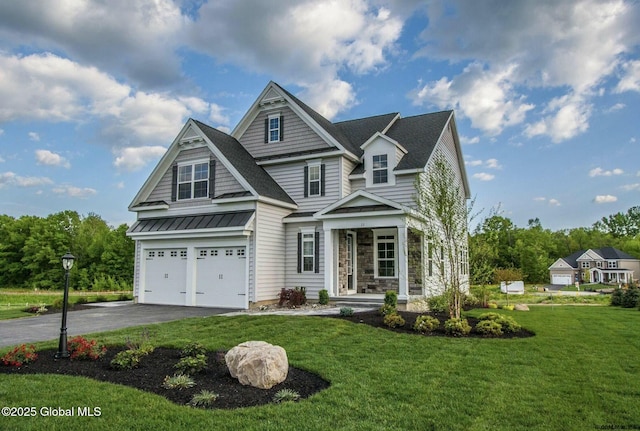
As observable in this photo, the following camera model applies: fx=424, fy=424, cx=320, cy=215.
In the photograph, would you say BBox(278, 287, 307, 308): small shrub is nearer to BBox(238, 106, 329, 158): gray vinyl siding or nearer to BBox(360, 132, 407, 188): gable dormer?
BBox(360, 132, 407, 188): gable dormer

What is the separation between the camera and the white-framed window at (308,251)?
1753 cm

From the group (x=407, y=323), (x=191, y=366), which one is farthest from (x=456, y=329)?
(x=191, y=366)

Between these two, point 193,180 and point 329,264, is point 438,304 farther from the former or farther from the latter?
point 193,180

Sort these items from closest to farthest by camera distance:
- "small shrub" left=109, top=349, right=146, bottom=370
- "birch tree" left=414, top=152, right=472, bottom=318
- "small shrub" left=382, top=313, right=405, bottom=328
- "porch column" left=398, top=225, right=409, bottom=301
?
1. "small shrub" left=109, top=349, right=146, bottom=370
2. "small shrub" left=382, top=313, right=405, bottom=328
3. "birch tree" left=414, top=152, right=472, bottom=318
4. "porch column" left=398, top=225, right=409, bottom=301

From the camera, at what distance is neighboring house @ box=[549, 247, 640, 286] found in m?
47.8

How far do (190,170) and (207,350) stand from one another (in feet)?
38.7

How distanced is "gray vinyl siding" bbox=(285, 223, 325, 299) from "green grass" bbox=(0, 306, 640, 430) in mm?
7482

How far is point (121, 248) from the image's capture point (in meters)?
37.1

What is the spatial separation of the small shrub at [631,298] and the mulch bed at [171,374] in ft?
57.2

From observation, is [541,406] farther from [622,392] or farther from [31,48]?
[31,48]

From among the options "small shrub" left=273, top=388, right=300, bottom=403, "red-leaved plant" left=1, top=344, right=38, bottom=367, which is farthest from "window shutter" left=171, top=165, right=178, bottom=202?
"small shrub" left=273, top=388, right=300, bottom=403

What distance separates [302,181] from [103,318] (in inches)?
368

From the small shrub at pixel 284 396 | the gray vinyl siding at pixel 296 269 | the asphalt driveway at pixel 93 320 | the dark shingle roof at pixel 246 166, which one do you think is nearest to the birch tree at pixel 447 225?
the gray vinyl siding at pixel 296 269

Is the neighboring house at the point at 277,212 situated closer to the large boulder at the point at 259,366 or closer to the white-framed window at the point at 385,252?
the white-framed window at the point at 385,252
